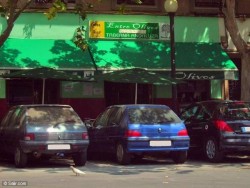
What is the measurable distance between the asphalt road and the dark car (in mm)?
397

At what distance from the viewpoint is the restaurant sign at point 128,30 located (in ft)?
66.2

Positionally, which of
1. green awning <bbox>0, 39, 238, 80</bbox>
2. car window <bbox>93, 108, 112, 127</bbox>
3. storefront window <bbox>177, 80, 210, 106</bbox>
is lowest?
car window <bbox>93, 108, 112, 127</bbox>

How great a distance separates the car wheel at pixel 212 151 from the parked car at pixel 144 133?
80 centimetres

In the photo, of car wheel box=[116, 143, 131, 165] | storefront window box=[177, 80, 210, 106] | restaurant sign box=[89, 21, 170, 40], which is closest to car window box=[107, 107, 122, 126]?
car wheel box=[116, 143, 131, 165]

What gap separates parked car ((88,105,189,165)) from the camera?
13.4 meters

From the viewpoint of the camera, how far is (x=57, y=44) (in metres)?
19.5

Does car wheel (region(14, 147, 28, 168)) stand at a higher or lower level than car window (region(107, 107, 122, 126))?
lower

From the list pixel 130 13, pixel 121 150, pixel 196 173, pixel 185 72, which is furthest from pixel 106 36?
pixel 196 173

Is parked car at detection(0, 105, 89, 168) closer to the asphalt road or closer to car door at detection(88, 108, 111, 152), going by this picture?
the asphalt road

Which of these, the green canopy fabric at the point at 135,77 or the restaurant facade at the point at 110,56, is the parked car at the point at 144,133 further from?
the restaurant facade at the point at 110,56

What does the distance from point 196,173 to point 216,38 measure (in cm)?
1020

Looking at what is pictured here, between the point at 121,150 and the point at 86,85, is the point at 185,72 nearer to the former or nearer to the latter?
the point at 86,85

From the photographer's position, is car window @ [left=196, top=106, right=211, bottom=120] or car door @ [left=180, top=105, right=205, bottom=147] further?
car door @ [left=180, top=105, right=205, bottom=147]

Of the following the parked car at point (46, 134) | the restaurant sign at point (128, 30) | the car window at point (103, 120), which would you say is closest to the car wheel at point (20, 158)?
the parked car at point (46, 134)
